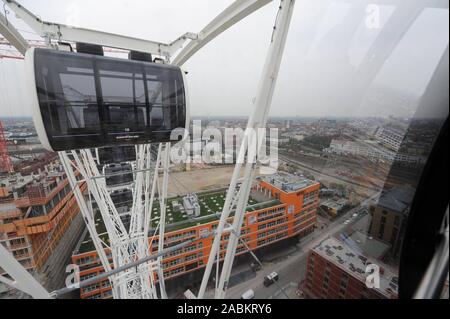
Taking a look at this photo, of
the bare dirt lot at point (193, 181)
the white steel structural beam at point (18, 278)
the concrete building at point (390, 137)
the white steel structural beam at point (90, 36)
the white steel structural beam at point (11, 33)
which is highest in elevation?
the white steel structural beam at point (90, 36)

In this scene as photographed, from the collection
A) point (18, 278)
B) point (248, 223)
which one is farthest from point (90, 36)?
point (248, 223)

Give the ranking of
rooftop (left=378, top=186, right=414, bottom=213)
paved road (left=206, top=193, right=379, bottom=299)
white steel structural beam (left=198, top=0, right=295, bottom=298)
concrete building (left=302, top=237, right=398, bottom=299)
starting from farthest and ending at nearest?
paved road (left=206, top=193, right=379, bottom=299), white steel structural beam (left=198, top=0, right=295, bottom=298), concrete building (left=302, top=237, right=398, bottom=299), rooftop (left=378, top=186, right=414, bottom=213)

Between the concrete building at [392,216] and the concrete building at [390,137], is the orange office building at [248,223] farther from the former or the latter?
the concrete building at [390,137]

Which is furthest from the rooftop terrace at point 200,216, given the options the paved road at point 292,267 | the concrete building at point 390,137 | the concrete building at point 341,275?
the concrete building at point 390,137

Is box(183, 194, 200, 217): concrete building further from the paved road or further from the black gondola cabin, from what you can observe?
the black gondola cabin

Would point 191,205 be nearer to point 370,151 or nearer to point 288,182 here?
point 288,182

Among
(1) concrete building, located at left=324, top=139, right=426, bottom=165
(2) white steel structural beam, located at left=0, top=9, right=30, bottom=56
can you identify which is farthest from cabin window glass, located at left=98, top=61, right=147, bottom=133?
(1) concrete building, located at left=324, top=139, right=426, bottom=165
